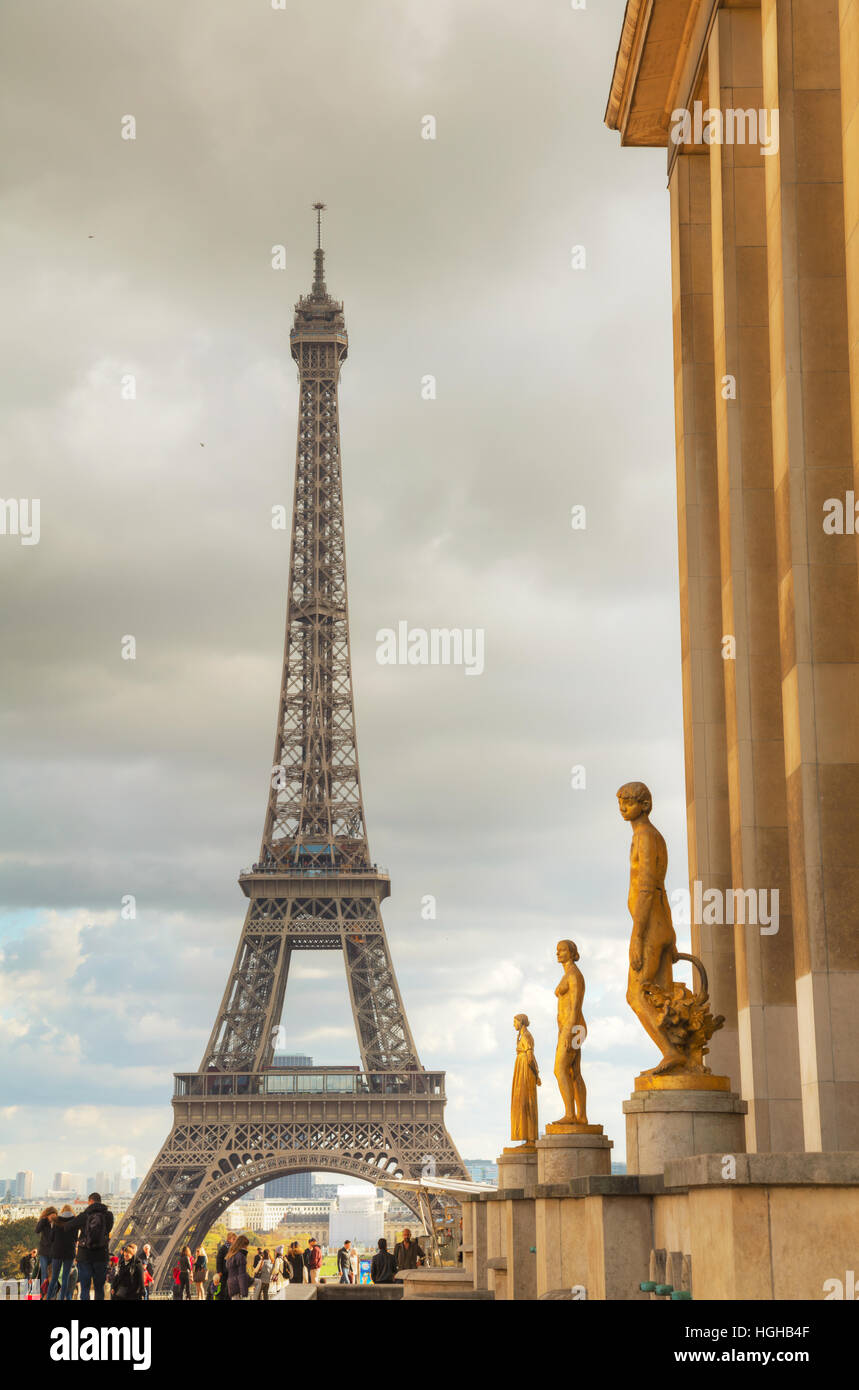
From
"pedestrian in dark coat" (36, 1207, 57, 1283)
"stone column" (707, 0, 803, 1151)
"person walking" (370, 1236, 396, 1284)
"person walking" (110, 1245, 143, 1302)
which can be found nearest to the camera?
"stone column" (707, 0, 803, 1151)

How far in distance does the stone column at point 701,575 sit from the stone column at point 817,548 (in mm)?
5873

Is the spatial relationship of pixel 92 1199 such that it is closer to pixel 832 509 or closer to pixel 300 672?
pixel 832 509

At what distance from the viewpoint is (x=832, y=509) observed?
16531 mm

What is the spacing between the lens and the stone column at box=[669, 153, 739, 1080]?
894 inches

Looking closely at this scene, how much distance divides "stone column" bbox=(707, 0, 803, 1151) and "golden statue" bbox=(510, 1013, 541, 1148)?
464 cm

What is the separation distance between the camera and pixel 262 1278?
36500 millimetres

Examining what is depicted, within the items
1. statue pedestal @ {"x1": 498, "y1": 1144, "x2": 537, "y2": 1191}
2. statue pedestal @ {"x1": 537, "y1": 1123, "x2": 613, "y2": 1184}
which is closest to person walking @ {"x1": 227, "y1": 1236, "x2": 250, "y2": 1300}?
statue pedestal @ {"x1": 498, "y1": 1144, "x2": 537, "y2": 1191}

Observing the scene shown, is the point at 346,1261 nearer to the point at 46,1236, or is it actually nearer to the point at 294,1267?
the point at 294,1267

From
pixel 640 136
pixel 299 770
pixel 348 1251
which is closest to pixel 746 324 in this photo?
pixel 640 136

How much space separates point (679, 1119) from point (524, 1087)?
43.8 ft

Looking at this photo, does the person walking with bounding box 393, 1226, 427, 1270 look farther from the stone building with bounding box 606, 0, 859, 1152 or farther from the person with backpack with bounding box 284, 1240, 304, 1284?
the stone building with bounding box 606, 0, 859, 1152

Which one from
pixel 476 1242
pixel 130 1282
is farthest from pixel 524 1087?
pixel 130 1282

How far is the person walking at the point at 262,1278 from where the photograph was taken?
32.4 m
